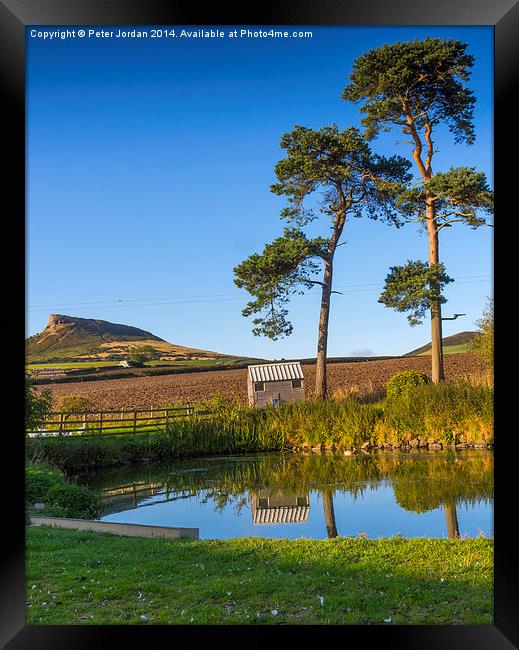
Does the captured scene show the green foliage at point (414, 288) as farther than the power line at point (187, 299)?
No

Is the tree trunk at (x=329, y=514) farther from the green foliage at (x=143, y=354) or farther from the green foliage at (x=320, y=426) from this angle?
the green foliage at (x=143, y=354)

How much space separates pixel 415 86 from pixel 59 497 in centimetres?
1331

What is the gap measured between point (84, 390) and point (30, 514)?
48.8ft

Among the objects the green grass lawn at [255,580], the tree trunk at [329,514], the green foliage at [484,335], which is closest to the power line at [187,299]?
the green foliage at [484,335]

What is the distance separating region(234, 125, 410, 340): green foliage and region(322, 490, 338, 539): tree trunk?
30.1 feet

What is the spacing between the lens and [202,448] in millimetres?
12586

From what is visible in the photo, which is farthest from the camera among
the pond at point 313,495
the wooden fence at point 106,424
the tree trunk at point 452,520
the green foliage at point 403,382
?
the green foliage at point 403,382

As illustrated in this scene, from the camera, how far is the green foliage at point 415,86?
616 inches

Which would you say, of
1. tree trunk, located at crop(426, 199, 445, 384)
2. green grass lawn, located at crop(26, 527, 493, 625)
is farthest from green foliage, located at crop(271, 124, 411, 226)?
green grass lawn, located at crop(26, 527, 493, 625)

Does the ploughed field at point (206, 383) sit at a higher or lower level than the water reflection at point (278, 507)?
higher

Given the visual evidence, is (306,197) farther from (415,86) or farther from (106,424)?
(106,424)
